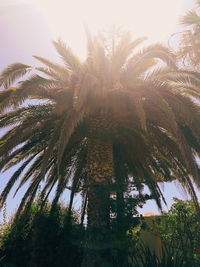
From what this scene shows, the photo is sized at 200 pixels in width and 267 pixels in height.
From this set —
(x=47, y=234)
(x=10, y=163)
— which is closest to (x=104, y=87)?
(x=10, y=163)

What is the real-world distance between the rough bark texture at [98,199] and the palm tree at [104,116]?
0.09 ft

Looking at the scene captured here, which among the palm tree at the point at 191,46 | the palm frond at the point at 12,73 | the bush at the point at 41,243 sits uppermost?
the palm tree at the point at 191,46

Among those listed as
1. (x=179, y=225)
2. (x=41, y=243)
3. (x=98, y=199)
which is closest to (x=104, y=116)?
(x=98, y=199)

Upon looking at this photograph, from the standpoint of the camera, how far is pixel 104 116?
982cm

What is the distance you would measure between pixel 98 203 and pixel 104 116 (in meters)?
2.78

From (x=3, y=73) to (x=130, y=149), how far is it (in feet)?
16.8

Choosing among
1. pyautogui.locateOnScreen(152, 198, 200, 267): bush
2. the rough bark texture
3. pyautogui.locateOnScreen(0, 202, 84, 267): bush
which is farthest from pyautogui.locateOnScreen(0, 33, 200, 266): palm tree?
pyautogui.locateOnScreen(152, 198, 200, 267): bush

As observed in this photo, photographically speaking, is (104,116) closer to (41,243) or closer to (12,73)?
(12,73)

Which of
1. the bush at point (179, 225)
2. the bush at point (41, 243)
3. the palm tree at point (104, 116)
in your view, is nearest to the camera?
the palm tree at point (104, 116)

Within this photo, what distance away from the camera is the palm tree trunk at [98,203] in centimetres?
852

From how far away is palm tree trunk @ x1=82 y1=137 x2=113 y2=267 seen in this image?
852 cm

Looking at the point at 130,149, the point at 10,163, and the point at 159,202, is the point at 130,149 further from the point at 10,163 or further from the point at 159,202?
the point at 10,163

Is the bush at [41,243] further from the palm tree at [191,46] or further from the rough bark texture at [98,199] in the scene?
the palm tree at [191,46]

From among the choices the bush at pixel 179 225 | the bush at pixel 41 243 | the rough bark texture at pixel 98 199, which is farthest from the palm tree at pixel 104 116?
the bush at pixel 179 225
